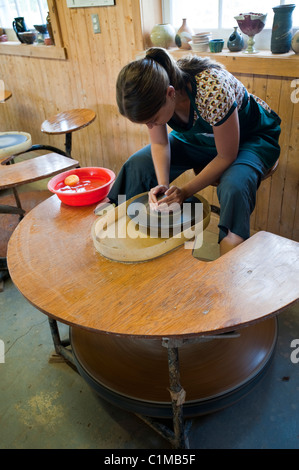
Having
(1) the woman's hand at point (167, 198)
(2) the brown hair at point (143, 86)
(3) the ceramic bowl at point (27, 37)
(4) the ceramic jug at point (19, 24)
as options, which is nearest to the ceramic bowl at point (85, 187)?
(1) the woman's hand at point (167, 198)

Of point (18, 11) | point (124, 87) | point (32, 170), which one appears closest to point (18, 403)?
point (32, 170)

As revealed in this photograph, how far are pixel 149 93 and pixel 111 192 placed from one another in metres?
0.55

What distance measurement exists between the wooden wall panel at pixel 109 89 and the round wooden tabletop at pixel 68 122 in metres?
0.30

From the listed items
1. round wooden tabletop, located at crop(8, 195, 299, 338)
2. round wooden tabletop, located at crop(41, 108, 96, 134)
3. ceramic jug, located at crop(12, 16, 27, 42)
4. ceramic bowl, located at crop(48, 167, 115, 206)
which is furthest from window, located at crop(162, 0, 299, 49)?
ceramic jug, located at crop(12, 16, 27, 42)

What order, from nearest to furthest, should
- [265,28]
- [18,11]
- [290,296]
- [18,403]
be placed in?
[290,296], [18,403], [265,28], [18,11]

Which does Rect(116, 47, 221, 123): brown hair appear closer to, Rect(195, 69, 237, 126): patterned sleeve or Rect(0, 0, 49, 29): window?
Rect(195, 69, 237, 126): patterned sleeve

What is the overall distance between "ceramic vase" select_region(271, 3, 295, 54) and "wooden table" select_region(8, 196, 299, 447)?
1131mm

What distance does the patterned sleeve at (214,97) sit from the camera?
4.33 feet

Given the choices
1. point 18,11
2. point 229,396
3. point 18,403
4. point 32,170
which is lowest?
point 18,403

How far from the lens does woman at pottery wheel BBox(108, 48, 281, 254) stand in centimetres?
123

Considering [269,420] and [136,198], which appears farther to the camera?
[136,198]

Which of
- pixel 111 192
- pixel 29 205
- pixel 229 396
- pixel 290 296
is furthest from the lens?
pixel 29 205

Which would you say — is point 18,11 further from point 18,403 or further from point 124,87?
point 18,403

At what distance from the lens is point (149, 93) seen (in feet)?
3.96
